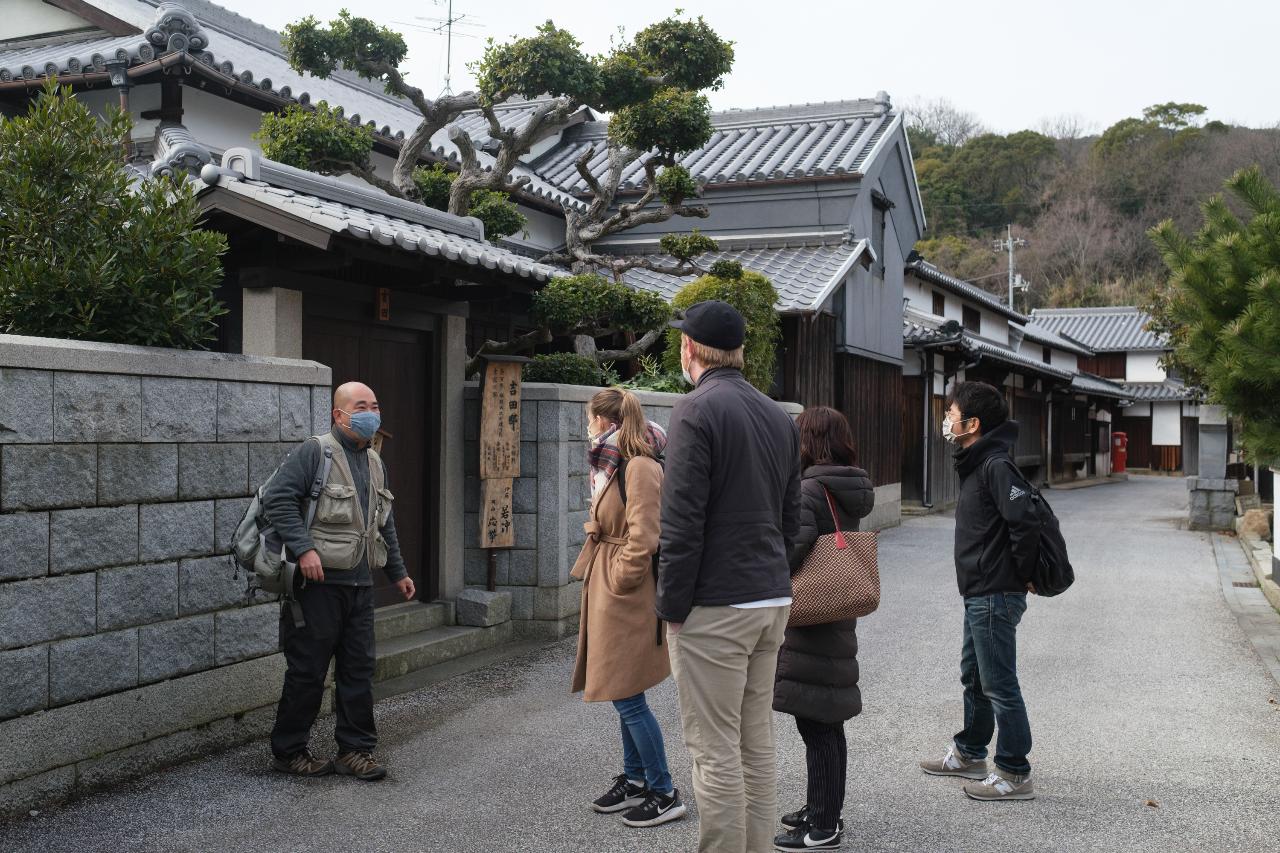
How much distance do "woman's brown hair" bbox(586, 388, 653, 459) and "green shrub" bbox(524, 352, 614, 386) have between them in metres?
4.06

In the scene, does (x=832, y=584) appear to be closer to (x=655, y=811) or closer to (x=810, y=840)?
(x=810, y=840)

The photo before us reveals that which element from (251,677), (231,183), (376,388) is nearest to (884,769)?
(251,677)

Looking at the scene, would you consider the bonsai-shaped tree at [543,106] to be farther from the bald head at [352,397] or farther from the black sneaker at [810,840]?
the black sneaker at [810,840]

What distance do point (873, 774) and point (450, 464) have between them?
14.0ft

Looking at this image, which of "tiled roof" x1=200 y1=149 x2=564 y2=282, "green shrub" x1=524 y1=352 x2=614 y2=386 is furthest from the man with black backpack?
"green shrub" x1=524 y1=352 x2=614 y2=386

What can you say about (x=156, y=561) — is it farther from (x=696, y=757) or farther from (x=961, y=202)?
(x=961, y=202)

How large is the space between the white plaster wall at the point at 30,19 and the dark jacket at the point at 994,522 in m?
10.3

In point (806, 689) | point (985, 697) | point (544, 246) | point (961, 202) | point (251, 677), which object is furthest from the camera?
point (961, 202)

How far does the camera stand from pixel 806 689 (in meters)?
4.34

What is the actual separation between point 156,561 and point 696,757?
3059 millimetres

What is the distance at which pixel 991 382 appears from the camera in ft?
91.1

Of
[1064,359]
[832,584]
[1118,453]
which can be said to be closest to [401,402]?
[832,584]

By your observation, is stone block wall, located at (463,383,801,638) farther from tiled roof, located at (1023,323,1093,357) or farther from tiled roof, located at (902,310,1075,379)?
tiled roof, located at (1023,323,1093,357)

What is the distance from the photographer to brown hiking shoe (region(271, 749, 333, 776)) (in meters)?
5.17
